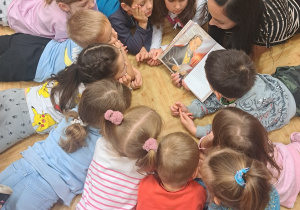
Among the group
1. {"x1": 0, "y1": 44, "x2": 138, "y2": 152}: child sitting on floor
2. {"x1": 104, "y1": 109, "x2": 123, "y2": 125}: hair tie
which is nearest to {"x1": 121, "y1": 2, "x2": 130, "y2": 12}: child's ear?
{"x1": 0, "y1": 44, "x2": 138, "y2": 152}: child sitting on floor

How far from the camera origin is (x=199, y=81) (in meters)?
1.31

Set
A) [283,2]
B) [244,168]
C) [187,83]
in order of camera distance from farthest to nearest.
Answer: [187,83]
[283,2]
[244,168]

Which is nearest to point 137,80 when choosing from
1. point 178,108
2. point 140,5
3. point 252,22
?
point 178,108

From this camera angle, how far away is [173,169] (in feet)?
2.70

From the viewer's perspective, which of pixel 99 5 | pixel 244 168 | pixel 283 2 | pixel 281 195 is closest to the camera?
pixel 244 168

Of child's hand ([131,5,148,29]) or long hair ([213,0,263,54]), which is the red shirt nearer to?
long hair ([213,0,263,54])

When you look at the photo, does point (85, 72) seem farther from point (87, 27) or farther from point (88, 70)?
point (87, 27)

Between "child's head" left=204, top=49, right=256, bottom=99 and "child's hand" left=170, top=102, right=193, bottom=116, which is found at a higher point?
"child's head" left=204, top=49, right=256, bottom=99

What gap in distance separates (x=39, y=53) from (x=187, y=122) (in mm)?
822

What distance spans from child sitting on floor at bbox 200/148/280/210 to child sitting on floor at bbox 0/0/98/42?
38.9 inches

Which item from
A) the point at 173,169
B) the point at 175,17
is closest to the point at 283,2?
the point at 175,17

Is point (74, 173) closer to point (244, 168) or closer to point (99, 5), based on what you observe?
point (244, 168)

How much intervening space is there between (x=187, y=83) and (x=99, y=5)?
63 cm

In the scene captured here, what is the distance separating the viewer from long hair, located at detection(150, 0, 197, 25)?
1.32 meters
